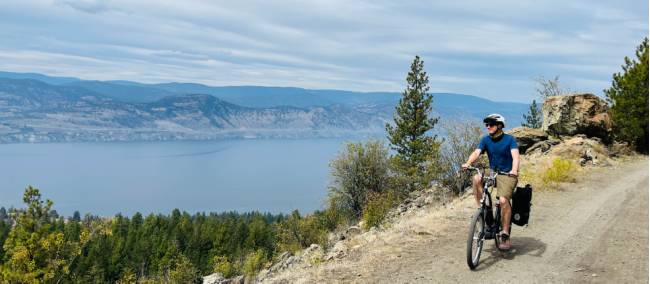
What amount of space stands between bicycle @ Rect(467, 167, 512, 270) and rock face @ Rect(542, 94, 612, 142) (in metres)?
24.8

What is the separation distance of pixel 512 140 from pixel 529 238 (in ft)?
10.7

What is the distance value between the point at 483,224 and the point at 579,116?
25363 mm

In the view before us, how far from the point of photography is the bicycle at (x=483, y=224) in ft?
27.9

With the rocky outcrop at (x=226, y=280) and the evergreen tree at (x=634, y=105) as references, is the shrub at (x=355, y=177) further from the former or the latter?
the evergreen tree at (x=634, y=105)

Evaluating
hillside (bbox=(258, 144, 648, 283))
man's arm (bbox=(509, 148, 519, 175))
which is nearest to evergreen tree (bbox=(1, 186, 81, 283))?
hillside (bbox=(258, 144, 648, 283))

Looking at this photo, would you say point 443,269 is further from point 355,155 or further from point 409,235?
point 355,155

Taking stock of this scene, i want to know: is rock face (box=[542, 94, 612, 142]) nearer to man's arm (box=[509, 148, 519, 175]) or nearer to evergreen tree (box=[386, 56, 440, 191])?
evergreen tree (box=[386, 56, 440, 191])

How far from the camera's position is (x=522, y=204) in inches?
367

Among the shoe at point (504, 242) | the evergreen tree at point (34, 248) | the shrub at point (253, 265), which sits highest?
the shoe at point (504, 242)

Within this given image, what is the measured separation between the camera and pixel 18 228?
89.7 ft

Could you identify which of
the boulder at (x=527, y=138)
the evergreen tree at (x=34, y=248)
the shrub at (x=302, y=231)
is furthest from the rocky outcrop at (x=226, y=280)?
the boulder at (x=527, y=138)

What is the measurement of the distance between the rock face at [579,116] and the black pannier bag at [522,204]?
2429cm

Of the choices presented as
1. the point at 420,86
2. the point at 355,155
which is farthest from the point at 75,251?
the point at 420,86

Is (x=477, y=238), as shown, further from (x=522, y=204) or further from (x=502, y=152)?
(x=502, y=152)
